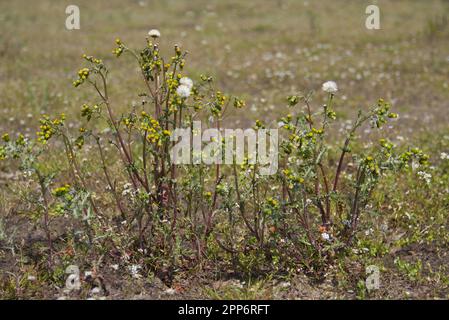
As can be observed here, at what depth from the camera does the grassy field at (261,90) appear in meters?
3.78

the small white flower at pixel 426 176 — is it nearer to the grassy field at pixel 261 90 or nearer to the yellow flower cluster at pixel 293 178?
the grassy field at pixel 261 90

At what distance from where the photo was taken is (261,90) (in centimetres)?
831

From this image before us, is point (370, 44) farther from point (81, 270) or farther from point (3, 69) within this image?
point (81, 270)

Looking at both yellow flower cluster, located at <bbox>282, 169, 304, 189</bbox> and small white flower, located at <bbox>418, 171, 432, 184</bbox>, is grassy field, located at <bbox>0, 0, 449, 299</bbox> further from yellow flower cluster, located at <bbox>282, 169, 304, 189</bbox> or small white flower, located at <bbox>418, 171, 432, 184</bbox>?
yellow flower cluster, located at <bbox>282, 169, 304, 189</bbox>

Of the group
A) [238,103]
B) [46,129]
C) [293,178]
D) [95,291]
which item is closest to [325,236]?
[293,178]

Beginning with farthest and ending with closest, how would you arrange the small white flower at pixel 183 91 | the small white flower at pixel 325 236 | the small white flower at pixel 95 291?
the small white flower at pixel 325 236
the small white flower at pixel 95 291
the small white flower at pixel 183 91

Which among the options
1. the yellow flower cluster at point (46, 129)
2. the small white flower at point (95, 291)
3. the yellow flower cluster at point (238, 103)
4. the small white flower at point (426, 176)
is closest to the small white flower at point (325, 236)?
the small white flower at point (426, 176)

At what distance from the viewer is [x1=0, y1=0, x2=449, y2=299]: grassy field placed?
12.4 ft

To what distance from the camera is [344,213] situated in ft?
14.6

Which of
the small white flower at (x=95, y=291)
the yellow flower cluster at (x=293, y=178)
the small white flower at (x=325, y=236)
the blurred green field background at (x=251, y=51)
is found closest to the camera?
the yellow flower cluster at (x=293, y=178)

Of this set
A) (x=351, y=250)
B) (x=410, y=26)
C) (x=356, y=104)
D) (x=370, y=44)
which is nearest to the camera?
(x=351, y=250)

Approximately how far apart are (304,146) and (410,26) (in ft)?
30.1

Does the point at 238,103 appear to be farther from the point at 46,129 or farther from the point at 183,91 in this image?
the point at 46,129

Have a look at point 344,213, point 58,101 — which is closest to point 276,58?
point 58,101
